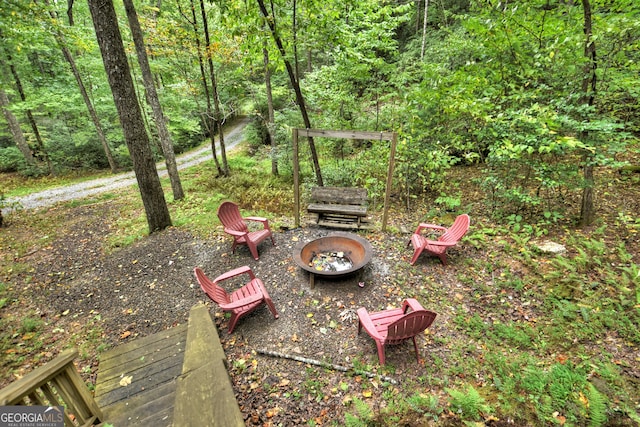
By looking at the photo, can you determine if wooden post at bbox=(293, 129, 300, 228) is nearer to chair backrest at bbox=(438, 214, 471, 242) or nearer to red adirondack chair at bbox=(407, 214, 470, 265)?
red adirondack chair at bbox=(407, 214, 470, 265)

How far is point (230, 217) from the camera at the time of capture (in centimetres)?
626

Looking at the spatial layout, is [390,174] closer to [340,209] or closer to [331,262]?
[340,209]

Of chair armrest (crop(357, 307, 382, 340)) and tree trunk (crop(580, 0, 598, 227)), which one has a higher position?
tree trunk (crop(580, 0, 598, 227))

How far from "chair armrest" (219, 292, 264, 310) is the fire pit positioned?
102 centimetres

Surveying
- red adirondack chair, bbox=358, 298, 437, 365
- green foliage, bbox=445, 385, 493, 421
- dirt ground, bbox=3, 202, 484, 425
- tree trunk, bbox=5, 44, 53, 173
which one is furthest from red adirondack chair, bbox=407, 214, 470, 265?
tree trunk, bbox=5, 44, 53, 173

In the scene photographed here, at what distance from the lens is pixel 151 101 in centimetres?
824

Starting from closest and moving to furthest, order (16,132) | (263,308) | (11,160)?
(263,308)
(16,132)
(11,160)

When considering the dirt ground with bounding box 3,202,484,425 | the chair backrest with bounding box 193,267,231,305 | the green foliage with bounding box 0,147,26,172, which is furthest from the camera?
the green foliage with bounding box 0,147,26,172

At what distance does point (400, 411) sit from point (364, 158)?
24.1 ft

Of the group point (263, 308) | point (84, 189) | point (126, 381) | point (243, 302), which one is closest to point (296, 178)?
point (263, 308)

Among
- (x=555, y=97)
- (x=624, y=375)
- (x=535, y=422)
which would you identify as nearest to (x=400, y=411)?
(x=535, y=422)

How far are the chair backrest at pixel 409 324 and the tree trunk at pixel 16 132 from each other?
1819 centimetres

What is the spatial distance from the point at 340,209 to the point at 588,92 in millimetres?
5154

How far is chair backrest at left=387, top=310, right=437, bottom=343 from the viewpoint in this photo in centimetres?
319
